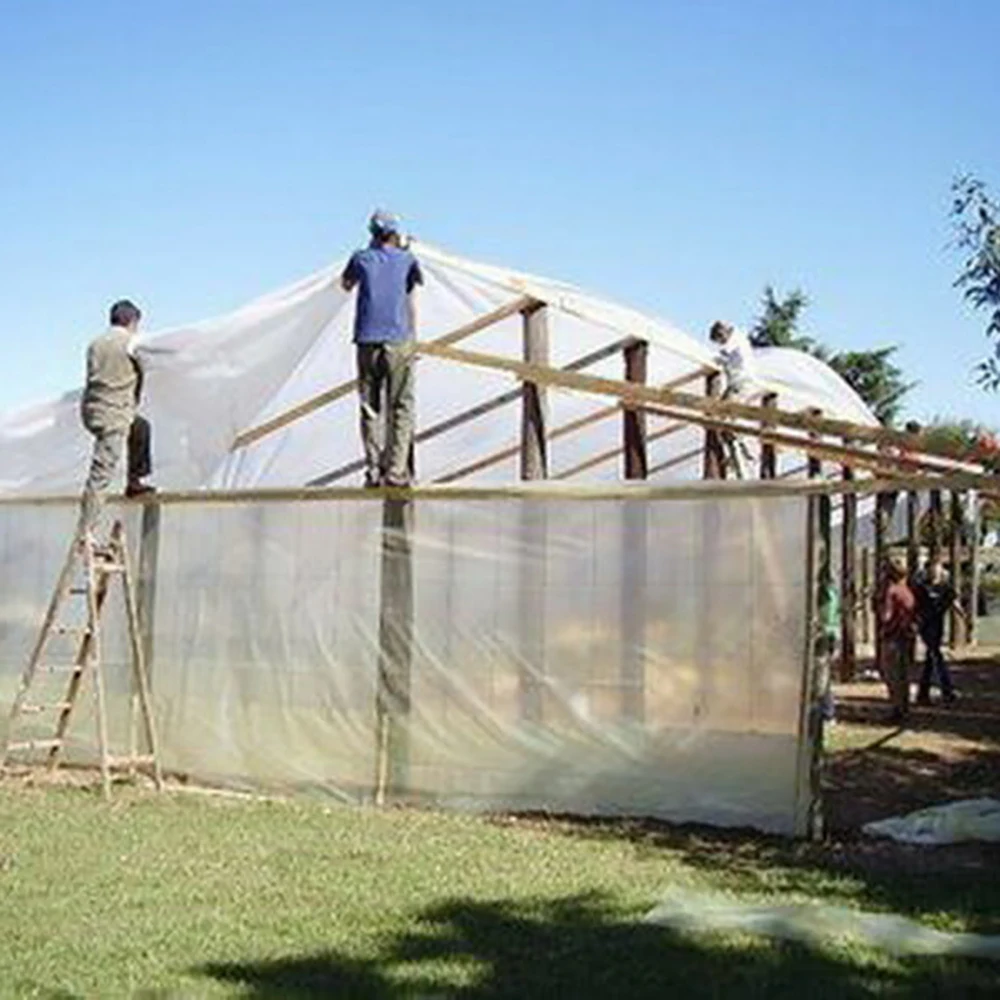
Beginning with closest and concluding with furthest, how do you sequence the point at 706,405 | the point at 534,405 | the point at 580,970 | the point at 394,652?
the point at 580,970
the point at 706,405
the point at 394,652
the point at 534,405

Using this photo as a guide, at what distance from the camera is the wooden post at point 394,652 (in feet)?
35.8

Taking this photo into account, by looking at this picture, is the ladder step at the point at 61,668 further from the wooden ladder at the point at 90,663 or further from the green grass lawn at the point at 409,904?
the green grass lawn at the point at 409,904

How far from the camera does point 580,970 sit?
6.19m

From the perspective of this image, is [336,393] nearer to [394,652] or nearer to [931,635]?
[394,652]

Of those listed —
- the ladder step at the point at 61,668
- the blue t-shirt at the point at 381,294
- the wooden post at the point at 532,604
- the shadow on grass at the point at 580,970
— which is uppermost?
the blue t-shirt at the point at 381,294

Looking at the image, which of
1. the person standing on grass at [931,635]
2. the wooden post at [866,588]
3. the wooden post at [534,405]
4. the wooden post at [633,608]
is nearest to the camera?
the wooden post at [633,608]

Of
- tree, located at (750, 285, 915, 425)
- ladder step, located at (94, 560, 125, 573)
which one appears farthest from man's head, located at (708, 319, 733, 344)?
tree, located at (750, 285, 915, 425)

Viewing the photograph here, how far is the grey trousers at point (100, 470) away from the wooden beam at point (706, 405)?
248 cm

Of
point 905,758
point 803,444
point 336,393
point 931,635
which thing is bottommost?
point 905,758

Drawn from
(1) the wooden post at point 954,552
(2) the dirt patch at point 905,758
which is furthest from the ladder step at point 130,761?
(1) the wooden post at point 954,552

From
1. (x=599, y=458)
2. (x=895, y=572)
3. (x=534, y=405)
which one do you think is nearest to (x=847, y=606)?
(x=895, y=572)

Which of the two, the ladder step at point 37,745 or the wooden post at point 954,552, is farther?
the wooden post at point 954,552

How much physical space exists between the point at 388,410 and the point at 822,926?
563 cm

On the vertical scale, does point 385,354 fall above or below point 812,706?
above
